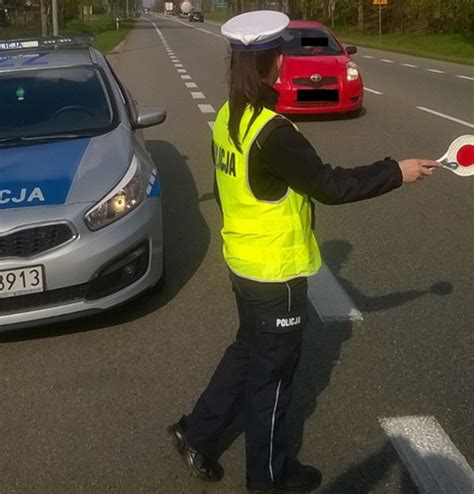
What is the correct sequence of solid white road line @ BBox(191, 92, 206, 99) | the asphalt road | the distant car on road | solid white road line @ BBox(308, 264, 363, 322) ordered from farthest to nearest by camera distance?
the distant car on road
solid white road line @ BBox(191, 92, 206, 99)
solid white road line @ BBox(308, 264, 363, 322)
the asphalt road

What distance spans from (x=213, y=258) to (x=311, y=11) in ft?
201

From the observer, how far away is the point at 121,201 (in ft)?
16.2

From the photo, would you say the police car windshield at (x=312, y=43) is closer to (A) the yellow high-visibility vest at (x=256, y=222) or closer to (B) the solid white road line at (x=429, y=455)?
(B) the solid white road line at (x=429, y=455)

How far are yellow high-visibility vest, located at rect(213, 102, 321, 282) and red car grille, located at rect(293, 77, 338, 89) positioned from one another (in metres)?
10.5

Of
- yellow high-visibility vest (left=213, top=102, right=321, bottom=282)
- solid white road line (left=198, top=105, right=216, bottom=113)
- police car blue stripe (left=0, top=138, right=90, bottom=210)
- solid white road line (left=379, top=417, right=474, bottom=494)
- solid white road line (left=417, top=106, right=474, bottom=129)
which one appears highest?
yellow high-visibility vest (left=213, top=102, right=321, bottom=282)

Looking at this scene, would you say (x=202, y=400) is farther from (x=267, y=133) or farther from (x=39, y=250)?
(x=39, y=250)

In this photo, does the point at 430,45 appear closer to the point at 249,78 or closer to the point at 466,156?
the point at 466,156

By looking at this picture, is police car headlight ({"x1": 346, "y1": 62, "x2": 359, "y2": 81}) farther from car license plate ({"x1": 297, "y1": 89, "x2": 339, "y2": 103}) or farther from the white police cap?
the white police cap

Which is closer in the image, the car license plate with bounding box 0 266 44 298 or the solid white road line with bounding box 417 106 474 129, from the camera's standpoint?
the car license plate with bounding box 0 266 44 298

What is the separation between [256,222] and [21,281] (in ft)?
6.75

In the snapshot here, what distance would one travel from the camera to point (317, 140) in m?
11.6

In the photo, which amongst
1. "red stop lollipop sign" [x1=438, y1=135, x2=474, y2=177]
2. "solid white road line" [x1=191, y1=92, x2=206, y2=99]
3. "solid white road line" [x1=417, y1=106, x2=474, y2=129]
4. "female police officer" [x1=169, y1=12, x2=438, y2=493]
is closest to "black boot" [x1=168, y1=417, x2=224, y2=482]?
"female police officer" [x1=169, y1=12, x2=438, y2=493]

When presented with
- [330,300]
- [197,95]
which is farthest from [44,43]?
[197,95]

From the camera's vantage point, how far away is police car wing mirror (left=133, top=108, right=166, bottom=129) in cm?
633
